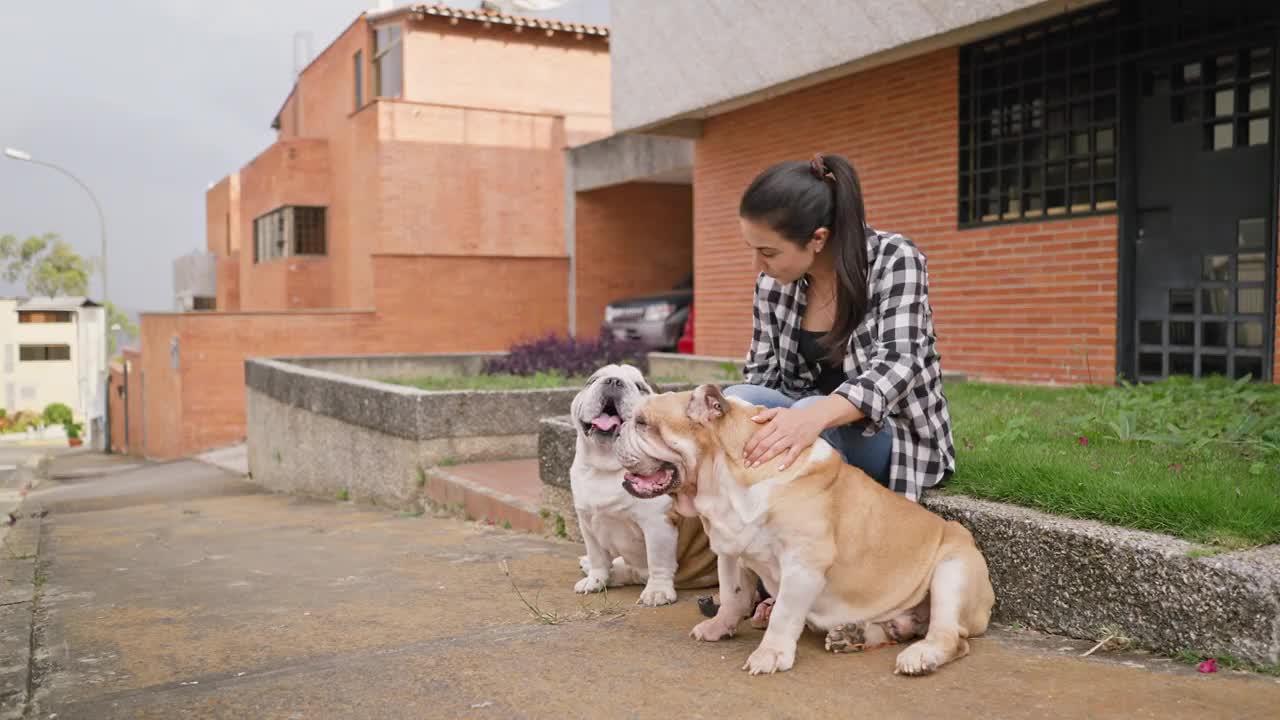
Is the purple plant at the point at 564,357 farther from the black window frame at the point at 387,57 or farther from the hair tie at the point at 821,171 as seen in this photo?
the black window frame at the point at 387,57

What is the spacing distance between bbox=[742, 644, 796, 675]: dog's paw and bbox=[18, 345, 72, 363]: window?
237ft

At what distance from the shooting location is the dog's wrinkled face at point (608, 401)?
13.0ft

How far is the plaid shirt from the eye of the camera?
11.2ft

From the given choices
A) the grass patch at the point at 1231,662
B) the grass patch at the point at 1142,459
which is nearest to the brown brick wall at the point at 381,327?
the grass patch at the point at 1142,459

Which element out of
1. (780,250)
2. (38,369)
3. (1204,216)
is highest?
(1204,216)

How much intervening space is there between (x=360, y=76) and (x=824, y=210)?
2295 cm

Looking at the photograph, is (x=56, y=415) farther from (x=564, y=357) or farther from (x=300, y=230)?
(x=564, y=357)

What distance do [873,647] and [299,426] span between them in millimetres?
9899

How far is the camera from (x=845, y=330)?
142 inches

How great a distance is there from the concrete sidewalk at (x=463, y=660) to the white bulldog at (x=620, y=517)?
0.12m

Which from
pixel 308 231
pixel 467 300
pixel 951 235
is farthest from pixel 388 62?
pixel 951 235

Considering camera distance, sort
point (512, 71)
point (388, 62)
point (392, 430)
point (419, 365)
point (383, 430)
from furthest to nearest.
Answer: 1. point (512, 71)
2. point (388, 62)
3. point (419, 365)
4. point (383, 430)
5. point (392, 430)

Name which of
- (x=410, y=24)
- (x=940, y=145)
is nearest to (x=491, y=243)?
(x=410, y=24)

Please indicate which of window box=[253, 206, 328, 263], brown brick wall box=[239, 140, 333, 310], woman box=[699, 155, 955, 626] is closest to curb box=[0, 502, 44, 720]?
woman box=[699, 155, 955, 626]
